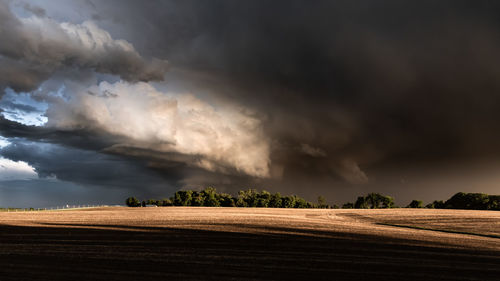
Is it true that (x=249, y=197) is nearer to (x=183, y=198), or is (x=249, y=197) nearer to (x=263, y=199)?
(x=263, y=199)

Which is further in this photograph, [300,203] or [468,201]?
[300,203]

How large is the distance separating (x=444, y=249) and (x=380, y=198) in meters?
126

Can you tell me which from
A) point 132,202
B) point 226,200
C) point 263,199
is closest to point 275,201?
point 263,199

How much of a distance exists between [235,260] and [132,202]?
125 m

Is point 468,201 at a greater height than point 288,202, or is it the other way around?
point 468,201

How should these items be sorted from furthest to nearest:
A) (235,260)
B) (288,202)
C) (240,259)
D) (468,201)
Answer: (288,202) < (468,201) < (240,259) < (235,260)

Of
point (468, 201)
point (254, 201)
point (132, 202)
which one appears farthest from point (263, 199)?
point (468, 201)

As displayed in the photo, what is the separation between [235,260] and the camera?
1630 centimetres

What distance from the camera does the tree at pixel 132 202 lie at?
429ft

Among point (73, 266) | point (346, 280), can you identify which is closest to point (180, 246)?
point (73, 266)

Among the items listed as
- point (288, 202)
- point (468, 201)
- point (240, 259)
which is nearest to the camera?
point (240, 259)

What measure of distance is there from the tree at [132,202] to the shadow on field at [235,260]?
112 metres

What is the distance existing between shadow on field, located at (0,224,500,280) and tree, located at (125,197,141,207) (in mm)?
112356

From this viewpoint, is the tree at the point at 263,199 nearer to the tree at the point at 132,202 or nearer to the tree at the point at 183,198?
the tree at the point at 183,198
